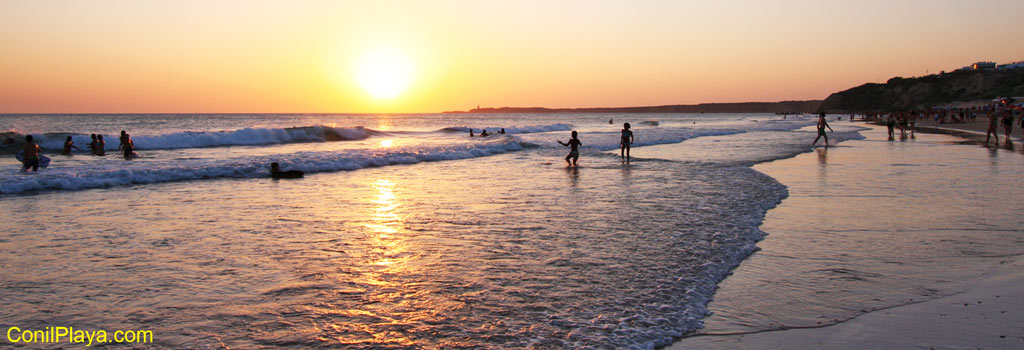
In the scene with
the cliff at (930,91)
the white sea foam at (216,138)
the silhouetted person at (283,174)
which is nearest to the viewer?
the silhouetted person at (283,174)

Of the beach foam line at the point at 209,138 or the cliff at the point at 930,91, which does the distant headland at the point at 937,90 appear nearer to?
the cliff at the point at 930,91

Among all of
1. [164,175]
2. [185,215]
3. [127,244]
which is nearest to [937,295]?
[127,244]

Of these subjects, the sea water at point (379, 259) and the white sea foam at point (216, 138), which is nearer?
the sea water at point (379, 259)

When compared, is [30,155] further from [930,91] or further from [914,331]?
[930,91]

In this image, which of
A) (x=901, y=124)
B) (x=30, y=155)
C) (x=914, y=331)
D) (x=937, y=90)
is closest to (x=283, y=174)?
(x=30, y=155)

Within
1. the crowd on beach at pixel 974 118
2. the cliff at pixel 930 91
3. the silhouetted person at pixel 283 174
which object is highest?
the cliff at pixel 930 91

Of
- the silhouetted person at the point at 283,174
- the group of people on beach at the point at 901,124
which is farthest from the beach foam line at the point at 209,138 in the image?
the group of people on beach at the point at 901,124

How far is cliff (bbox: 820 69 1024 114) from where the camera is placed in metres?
109

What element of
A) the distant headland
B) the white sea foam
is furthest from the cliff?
the white sea foam

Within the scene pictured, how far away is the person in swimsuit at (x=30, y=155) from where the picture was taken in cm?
1781

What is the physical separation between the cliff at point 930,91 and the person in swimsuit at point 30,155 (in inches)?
4531

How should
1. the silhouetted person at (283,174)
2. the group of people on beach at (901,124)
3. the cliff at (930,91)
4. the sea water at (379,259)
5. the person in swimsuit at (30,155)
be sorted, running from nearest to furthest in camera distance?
the sea water at (379,259)
the silhouetted person at (283,174)
the person in swimsuit at (30,155)
the group of people on beach at (901,124)
the cliff at (930,91)

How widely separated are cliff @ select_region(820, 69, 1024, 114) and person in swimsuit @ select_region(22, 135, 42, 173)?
11510 centimetres

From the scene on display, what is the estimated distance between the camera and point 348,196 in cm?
1332
